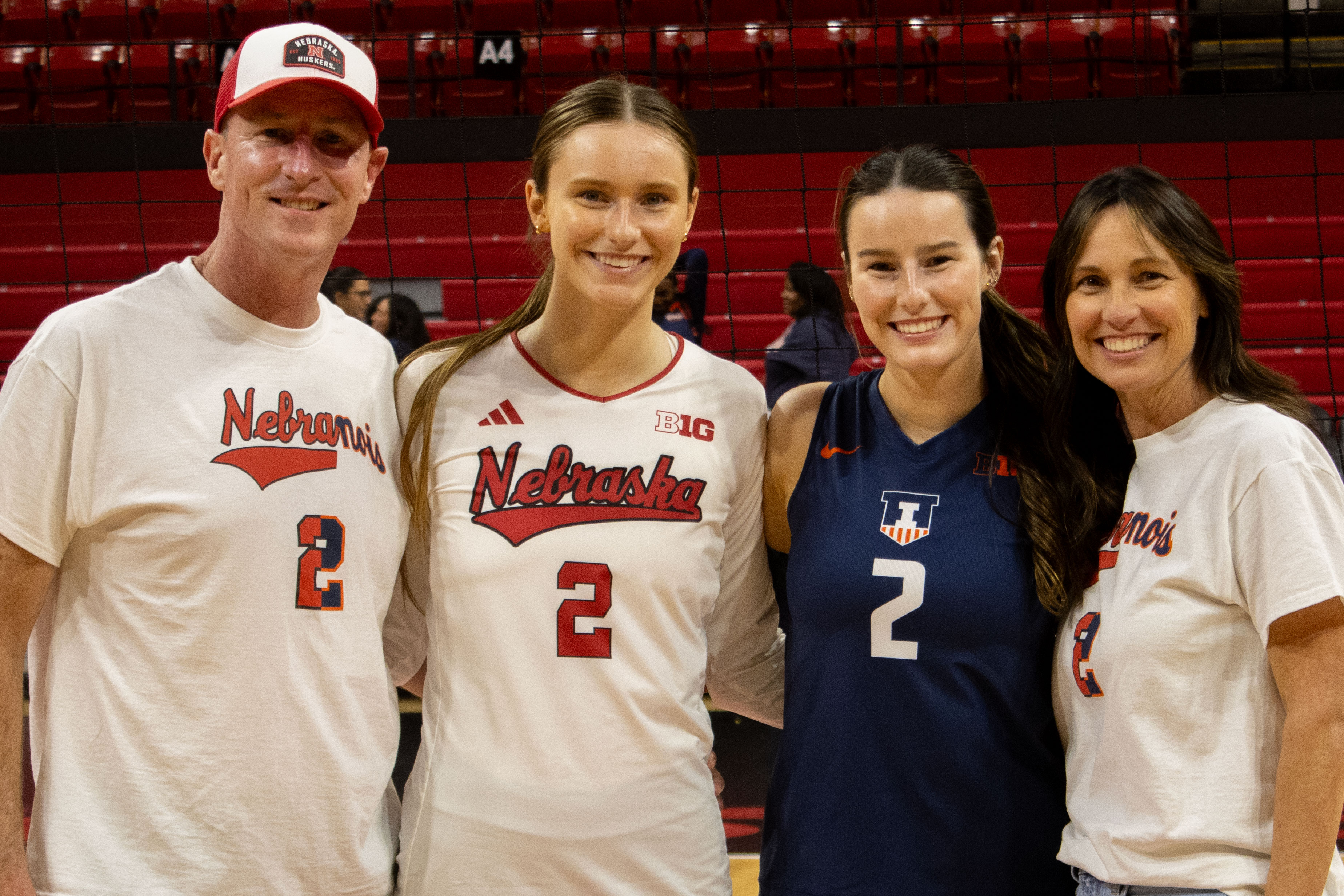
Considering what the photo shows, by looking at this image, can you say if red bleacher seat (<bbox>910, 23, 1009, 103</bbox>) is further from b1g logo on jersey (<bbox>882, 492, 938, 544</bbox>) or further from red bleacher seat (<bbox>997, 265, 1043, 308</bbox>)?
b1g logo on jersey (<bbox>882, 492, 938, 544</bbox>)

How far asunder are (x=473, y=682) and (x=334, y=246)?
0.78 m

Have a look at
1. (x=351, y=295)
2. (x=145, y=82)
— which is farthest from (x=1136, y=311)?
(x=145, y=82)

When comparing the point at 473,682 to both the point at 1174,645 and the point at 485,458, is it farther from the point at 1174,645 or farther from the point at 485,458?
the point at 1174,645

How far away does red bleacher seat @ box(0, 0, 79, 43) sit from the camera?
9.39m

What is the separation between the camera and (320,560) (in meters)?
1.74

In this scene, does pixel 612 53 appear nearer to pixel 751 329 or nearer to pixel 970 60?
pixel 751 329

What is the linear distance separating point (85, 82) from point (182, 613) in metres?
9.30

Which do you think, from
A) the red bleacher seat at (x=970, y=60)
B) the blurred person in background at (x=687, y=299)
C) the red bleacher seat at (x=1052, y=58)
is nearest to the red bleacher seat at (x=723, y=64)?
the red bleacher seat at (x=970, y=60)

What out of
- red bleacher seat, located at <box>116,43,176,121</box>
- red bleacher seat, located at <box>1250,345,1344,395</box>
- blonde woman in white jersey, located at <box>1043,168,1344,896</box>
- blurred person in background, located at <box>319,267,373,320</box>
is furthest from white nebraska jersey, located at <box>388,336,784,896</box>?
red bleacher seat, located at <box>116,43,176,121</box>

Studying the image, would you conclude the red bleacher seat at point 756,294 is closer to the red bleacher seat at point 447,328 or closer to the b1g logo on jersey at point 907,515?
the red bleacher seat at point 447,328

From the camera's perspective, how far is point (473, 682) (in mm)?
1882

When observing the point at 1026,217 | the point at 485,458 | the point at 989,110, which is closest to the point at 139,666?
the point at 485,458

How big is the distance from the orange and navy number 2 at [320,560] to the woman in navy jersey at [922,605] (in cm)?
79

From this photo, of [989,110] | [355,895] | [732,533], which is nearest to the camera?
[355,895]
